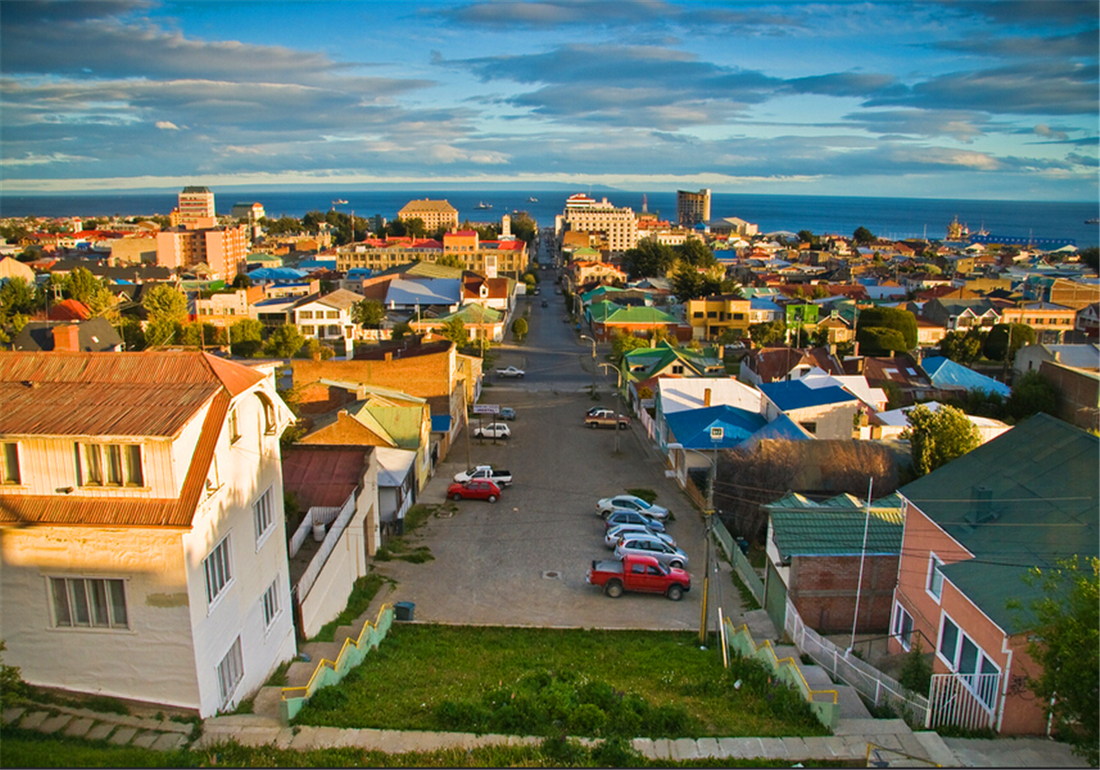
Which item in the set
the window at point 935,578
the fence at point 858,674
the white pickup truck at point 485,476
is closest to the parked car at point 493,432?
the white pickup truck at point 485,476

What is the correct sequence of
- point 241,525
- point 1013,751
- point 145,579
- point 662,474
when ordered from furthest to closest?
point 662,474 < point 241,525 < point 1013,751 < point 145,579

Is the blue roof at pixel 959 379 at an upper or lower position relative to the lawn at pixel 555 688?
lower

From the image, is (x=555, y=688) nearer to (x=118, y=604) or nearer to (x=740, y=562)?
(x=118, y=604)

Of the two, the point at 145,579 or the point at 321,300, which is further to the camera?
the point at 321,300

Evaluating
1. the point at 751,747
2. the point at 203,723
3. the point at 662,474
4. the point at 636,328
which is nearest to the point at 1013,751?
the point at 751,747

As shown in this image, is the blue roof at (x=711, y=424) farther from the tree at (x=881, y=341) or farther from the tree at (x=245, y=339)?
the tree at (x=245, y=339)

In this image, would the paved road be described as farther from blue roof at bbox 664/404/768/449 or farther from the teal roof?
the teal roof

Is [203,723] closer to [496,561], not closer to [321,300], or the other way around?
[496,561]
